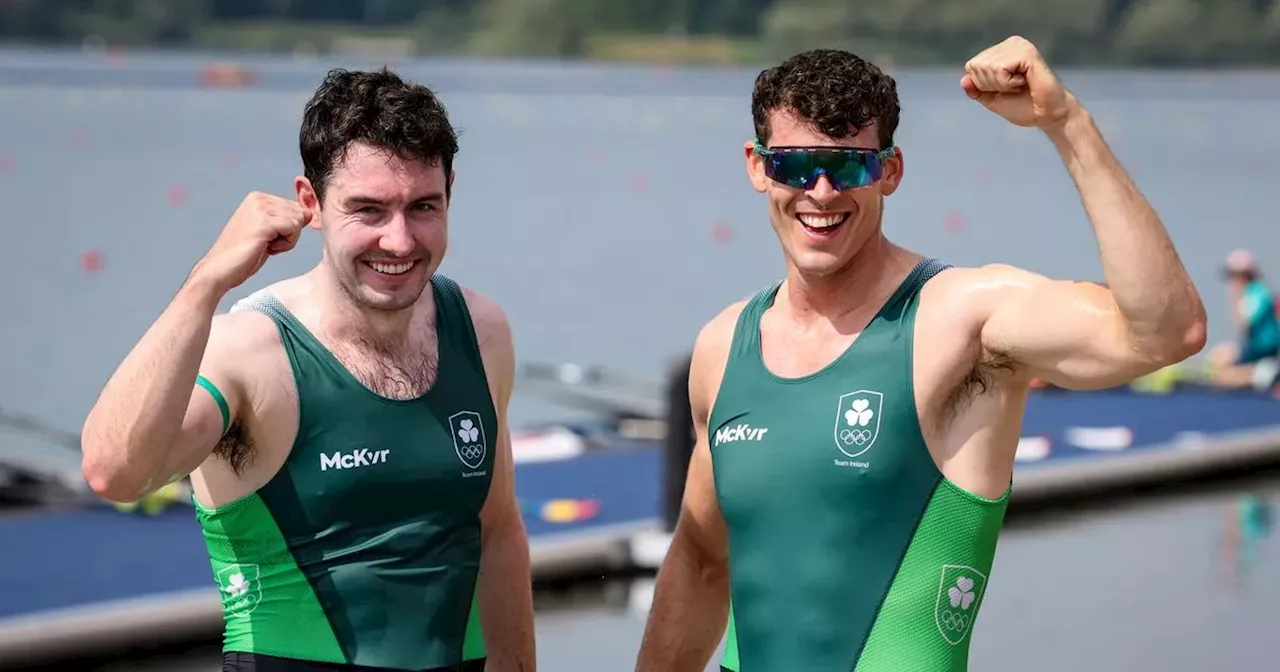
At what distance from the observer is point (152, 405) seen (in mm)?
3395

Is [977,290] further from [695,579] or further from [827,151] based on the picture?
[695,579]

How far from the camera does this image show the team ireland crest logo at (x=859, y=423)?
3.78 metres

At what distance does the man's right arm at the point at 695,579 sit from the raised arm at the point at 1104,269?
80cm

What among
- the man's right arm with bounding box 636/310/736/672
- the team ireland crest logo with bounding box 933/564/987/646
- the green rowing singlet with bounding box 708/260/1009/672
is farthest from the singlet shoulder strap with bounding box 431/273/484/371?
the team ireland crest logo with bounding box 933/564/987/646

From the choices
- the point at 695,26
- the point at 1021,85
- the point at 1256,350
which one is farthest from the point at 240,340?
the point at 695,26

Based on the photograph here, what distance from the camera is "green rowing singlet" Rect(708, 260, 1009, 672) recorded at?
3787 millimetres

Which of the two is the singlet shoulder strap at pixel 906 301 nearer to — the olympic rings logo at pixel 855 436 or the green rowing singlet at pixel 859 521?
the green rowing singlet at pixel 859 521

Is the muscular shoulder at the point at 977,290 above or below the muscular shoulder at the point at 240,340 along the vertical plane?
above

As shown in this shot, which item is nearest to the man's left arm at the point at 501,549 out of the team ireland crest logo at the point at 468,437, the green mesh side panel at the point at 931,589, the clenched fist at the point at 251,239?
the team ireland crest logo at the point at 468,437

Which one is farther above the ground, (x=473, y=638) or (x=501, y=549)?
(x=501, y=549)

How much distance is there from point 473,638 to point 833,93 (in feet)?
4.35

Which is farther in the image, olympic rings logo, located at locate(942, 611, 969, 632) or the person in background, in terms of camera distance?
the person in background

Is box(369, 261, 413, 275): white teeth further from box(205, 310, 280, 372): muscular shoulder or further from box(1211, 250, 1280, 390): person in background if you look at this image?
box(1211, 250, 1280, 390): person in background

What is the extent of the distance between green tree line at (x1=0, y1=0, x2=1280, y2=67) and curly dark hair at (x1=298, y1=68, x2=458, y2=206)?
63.7 metres
